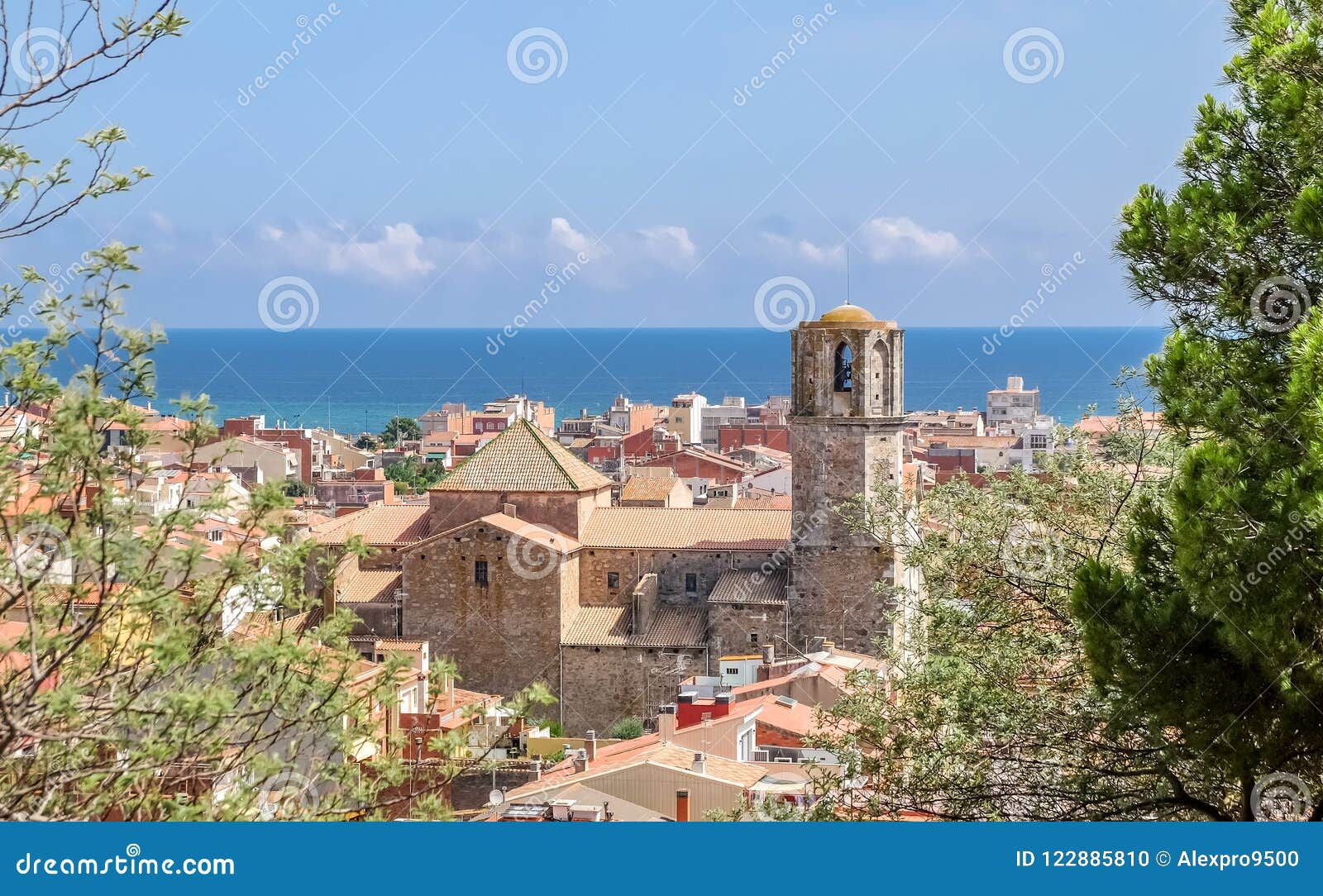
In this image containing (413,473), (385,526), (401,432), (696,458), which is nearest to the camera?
(385,526)

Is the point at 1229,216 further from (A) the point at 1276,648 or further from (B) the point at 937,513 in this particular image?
(B) the point at 937,513

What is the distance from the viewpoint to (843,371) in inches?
1125

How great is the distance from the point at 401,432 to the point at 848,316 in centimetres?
7440

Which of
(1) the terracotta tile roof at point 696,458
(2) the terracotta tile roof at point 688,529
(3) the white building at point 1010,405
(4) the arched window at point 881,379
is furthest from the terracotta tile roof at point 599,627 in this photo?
(3) the white building at point 1010,405

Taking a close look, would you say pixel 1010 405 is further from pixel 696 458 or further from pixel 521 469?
pixel 521 469

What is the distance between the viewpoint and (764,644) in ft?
92.0

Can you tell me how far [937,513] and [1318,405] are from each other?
6467mm

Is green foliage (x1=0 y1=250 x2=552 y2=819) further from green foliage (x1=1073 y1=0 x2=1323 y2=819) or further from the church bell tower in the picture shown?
the church bell tower

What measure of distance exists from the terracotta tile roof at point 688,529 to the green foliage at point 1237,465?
834 inches

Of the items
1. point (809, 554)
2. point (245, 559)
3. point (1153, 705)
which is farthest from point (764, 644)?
point (245, 559)

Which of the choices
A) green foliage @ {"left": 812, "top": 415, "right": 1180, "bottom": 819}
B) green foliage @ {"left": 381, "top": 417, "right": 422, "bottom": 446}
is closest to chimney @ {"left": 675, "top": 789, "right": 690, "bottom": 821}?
green foliage @ {"left": 812, "top": 415, "right": 1180, "bottom": 819}

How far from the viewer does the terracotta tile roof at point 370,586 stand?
29603 mm

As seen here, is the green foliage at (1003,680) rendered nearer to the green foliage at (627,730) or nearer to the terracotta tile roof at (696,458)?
the green foliage at (627,730)

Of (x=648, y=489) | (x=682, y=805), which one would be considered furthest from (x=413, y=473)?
(x=682, y=805)
